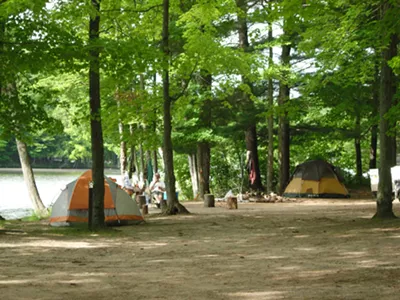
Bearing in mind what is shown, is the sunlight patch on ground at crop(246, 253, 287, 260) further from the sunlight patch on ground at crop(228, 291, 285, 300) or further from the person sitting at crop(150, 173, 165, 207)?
the person sitting at crop(150, 173, 165, 207)

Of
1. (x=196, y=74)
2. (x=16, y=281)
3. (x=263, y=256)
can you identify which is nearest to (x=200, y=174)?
(x=196, y=74)

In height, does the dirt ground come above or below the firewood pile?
below

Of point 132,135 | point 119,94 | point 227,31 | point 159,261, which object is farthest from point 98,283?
point 227,31

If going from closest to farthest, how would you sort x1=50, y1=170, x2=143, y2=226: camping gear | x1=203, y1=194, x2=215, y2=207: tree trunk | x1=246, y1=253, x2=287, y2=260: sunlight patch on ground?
x1=246, y1=253, x2=287, y2=260: sunlight patch on ground < x1=50, y1=170, x2=143, y2=226: camping gear < x1=203, y1=194, x2=215, y2=207: tree trunk

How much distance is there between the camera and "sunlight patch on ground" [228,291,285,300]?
22.6 ft

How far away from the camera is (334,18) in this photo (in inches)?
699

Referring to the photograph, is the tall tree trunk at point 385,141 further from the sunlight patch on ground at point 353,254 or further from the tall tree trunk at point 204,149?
the tall tree trunk at point 204,149

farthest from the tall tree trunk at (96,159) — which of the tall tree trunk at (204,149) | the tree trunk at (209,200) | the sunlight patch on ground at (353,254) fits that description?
the tall tree trunk at (204,149)

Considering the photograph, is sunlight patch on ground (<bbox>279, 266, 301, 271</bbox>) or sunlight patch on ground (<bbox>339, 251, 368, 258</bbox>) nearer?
sunlight patch on ground (<bbox>279, 266, 301, 271</bbox>)

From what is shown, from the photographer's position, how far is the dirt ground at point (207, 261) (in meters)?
7.33

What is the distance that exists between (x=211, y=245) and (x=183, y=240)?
3.62 ft

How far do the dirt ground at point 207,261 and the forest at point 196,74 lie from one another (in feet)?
6.64

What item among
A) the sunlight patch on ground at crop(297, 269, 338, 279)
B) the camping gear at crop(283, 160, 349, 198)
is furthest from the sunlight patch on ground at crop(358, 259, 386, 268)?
the camping gear at crop(283, 160, 349, 198)

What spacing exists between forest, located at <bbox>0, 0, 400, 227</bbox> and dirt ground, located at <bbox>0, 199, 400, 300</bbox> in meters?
2.02
